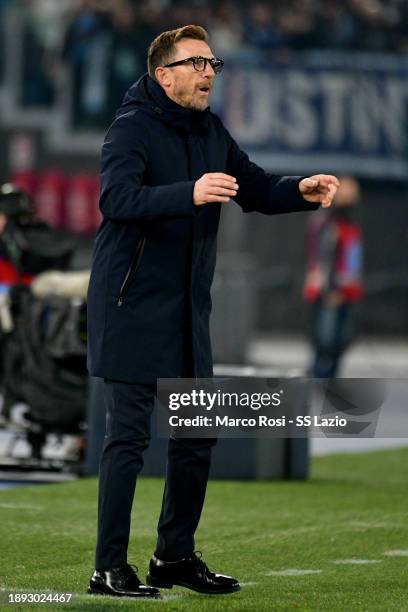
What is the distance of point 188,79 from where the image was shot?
6.71 meters

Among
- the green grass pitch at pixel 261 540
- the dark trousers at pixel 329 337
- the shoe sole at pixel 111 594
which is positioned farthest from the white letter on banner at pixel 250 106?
the shoe sole at pixel 111 594

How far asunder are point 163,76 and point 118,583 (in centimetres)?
177

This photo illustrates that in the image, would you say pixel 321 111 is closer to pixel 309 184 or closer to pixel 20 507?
pixel 20 507

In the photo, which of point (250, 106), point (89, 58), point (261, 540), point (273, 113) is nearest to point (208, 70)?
point (261, 540)

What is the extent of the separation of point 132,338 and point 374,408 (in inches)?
46.4

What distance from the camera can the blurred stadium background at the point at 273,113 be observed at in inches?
1003

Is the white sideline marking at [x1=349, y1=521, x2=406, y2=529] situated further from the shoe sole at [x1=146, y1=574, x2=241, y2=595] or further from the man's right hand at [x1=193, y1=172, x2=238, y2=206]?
the man's right hand at [x1=193, y1=172, x2=238, y2=206]

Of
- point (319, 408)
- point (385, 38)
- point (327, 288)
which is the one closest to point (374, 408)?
point (319, 408)

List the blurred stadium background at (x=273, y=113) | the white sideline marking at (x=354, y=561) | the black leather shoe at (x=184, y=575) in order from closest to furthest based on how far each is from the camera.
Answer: the black leather shoe at (x=184, y=575) < the white sideline marking at (x=354, y=561) < the blurred stadium background at (x=273, y=113)

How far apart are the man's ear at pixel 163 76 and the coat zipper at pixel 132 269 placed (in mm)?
566

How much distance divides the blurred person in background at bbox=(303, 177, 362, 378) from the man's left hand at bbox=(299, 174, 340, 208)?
383 inches

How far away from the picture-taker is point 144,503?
9.99 metres

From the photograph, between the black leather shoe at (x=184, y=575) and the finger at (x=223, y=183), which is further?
the black leather shoe at (x=184, y=575)

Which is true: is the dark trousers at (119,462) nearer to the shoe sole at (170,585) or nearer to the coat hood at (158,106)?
the shoe sole at (170,585)
